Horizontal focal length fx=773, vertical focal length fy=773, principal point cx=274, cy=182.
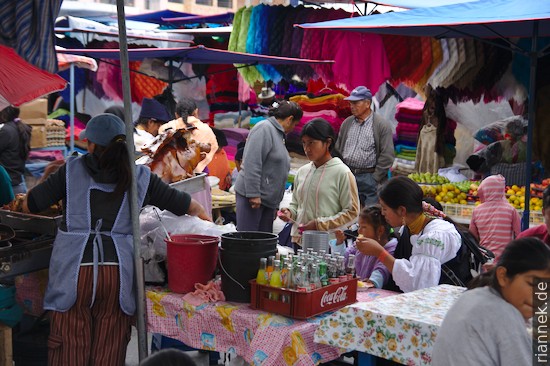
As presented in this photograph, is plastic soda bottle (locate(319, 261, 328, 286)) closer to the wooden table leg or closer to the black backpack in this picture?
the black backpack

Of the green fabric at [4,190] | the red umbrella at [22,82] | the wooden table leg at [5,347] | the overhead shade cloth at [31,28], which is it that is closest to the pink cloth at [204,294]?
the wooden table leg at [5,347]

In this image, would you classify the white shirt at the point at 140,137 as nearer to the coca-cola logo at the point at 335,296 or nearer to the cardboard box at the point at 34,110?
the cardboard box at the point at 34,110

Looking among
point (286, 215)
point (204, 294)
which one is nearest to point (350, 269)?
point (204, 294)

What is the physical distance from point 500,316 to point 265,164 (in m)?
4.44

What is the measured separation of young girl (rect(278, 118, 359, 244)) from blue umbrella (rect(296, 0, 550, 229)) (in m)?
1.28

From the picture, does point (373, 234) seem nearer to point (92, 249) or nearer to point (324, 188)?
point (324, 188)

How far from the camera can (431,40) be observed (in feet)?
29.4

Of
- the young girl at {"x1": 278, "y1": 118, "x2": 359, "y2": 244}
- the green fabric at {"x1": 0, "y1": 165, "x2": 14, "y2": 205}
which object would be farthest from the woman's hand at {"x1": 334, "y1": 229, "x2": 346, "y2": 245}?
the green fabric at {"x1": 0, "y1": 165, "x2": 14, "y2": 205}

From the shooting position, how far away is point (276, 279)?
393 cm

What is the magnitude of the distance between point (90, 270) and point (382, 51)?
228 inches

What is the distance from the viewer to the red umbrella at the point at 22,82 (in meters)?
4.88

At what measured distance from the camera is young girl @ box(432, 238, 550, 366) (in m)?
2.73

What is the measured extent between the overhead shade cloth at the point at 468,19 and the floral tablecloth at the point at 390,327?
2840mm

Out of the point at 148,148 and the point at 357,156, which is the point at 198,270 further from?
the point at 357,156
